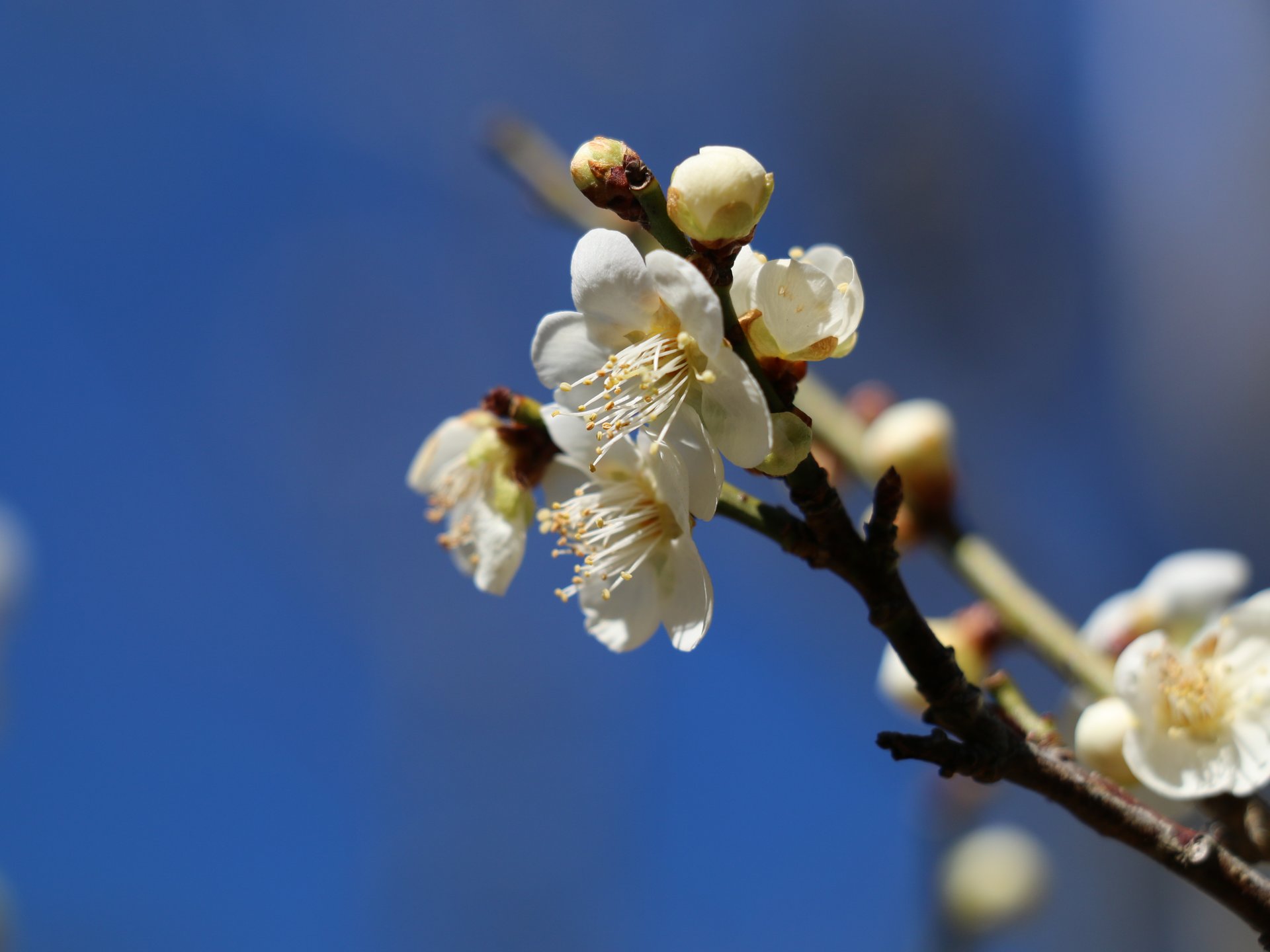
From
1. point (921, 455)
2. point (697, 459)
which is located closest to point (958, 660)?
point (921, 455)

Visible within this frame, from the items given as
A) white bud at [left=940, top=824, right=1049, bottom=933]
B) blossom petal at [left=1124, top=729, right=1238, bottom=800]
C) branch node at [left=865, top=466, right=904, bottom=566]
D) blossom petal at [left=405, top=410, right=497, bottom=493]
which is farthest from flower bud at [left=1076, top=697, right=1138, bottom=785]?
white bud at [left=940, top=824, right=1049, bottom=933]

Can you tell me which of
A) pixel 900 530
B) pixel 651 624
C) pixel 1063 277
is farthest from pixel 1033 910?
pixel 1063 277

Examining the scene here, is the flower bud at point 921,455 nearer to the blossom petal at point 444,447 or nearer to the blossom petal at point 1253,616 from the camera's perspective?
the blossom petal at point 1253,616

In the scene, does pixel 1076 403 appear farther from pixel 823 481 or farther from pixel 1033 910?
pixel 823 481

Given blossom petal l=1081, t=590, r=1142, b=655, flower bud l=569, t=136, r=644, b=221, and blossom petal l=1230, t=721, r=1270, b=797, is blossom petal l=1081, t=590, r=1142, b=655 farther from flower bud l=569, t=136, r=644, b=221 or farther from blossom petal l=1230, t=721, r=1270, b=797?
flower bud l=569, t=136, r=644, b=221

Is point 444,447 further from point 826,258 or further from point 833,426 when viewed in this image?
point 833,426

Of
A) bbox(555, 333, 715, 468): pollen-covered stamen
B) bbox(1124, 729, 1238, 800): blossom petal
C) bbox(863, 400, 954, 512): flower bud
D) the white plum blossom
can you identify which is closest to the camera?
bbox(555, 333, 715, 468): pollen-covered stamen
